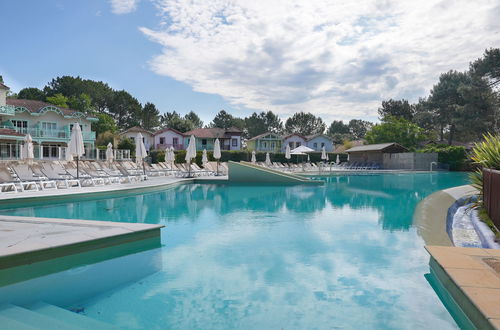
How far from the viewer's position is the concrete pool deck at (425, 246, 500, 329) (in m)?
2.79

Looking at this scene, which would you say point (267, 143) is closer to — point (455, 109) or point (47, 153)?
point (455, 109)

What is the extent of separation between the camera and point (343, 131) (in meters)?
81.2

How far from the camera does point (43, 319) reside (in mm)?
3119

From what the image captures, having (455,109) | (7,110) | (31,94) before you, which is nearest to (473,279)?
(7,110)

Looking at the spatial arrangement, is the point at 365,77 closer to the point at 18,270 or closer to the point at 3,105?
the point at 18,270

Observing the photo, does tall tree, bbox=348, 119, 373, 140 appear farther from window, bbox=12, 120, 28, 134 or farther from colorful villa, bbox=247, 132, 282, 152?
window, bbox=12, 120, 28, 134

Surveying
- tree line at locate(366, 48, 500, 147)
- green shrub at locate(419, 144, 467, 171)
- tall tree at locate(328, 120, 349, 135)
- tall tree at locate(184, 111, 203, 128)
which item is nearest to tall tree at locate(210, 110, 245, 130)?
tall tree at locate(184, 111, 203, 128)

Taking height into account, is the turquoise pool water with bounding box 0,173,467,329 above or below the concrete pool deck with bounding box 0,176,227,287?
below

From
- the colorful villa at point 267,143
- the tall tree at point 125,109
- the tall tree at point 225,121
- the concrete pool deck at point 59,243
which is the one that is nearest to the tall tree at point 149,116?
the tall tree at point 125,109

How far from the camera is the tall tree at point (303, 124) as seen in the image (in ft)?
233

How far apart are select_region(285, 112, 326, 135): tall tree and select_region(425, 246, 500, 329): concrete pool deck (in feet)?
222

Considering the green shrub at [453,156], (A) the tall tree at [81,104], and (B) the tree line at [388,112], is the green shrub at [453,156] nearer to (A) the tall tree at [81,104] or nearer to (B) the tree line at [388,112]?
(B) the tree line at [388,112]

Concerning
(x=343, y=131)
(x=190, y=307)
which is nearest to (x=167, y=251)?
(x=190, y=307)

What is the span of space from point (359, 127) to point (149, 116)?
1947 inches
